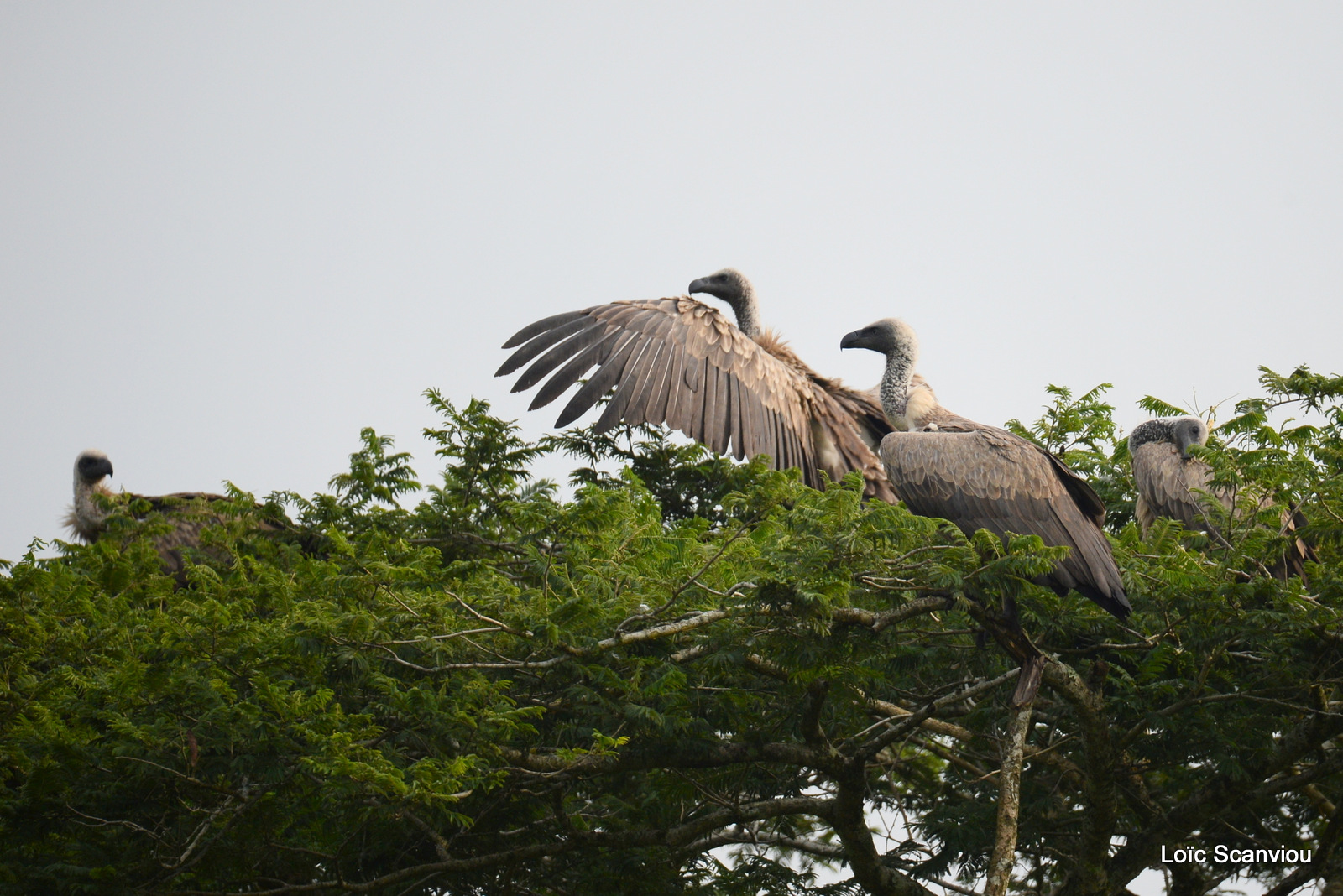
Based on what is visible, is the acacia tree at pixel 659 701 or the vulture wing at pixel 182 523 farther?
the vulture wing at pixel 182 523

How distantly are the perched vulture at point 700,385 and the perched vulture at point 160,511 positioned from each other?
246cm

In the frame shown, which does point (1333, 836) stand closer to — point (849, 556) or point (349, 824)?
point (849, 556)

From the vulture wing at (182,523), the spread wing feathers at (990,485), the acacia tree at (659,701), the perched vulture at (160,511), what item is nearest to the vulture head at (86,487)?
the perched vulture at (160,511)

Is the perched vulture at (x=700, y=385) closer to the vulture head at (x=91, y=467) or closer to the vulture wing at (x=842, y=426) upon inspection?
the vulture wing at (x=842, y=426)

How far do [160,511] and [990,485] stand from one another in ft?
21.6

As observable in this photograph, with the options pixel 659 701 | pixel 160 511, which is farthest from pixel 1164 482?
pixel 160 511

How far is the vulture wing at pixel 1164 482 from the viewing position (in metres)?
8.57

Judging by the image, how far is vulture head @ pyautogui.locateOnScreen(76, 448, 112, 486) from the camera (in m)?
13.4

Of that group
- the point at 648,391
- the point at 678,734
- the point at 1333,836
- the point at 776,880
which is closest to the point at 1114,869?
the point at 1333,836

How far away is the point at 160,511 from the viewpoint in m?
9.64

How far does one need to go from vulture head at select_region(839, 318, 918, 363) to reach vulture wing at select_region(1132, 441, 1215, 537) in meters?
2.04

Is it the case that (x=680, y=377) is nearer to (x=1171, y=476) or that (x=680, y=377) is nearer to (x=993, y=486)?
(x=993, y=486)

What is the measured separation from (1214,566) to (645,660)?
99.0 inches

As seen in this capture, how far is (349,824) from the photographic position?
202 inches
